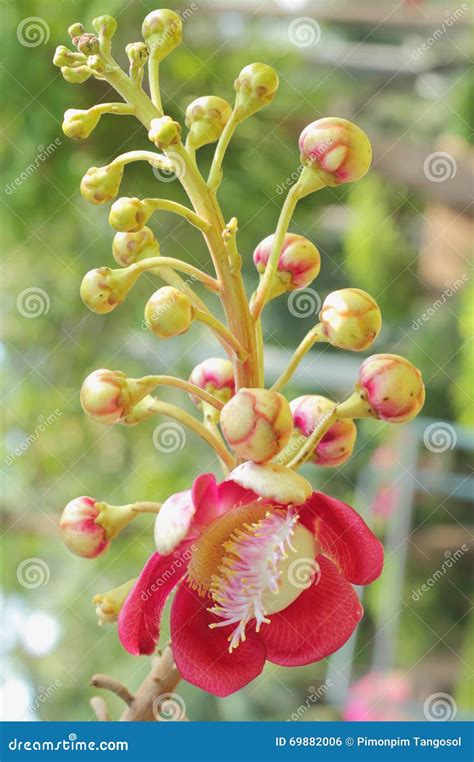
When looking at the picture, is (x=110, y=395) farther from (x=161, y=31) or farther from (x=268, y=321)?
(x=268, y=321)

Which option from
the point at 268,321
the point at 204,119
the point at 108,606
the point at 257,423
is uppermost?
the point at 268,321

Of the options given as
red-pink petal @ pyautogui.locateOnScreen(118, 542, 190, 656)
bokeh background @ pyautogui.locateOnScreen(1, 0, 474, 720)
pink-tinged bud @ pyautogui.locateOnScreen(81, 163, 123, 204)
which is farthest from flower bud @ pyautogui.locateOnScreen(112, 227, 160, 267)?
bokeh background @ pyautogui.locateOnScreen(1, 0, 474, 720)

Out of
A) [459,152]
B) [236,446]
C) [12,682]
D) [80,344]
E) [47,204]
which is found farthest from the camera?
[459,152]

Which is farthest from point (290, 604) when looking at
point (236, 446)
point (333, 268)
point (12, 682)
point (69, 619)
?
point (333, 268)

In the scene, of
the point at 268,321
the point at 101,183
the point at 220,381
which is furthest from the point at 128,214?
the point at 268,321

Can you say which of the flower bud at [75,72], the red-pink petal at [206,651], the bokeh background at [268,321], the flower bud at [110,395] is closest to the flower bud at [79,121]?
the flower bud at [75,72]
